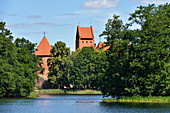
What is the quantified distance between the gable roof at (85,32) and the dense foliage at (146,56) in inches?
5008

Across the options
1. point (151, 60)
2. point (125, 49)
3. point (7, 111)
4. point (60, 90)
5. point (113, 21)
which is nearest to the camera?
point (7, 111)

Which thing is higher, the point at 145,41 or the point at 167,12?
the point at 167,12

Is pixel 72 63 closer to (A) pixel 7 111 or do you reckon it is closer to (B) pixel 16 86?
(B) pixel 16 86

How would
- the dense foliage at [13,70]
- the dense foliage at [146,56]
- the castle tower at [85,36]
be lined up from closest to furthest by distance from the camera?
1. the dense foliage at [146,56]
2. the dense foliage at [13,70]
3. the castle tower at [85,36]

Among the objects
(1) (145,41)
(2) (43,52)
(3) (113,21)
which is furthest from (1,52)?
(2) (43,52)

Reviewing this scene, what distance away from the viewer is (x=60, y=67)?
361ft

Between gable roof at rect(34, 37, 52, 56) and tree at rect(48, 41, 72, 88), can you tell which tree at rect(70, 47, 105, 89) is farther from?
gable roof at rect(34, 37, 52, 56)

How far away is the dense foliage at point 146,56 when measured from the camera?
174 feet

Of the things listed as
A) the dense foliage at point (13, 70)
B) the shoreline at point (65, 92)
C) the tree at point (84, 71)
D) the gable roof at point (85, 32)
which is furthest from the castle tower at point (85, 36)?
the dense foliage at point (13, 70)

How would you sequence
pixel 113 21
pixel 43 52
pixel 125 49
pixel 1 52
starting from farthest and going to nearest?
pixel 43 52 → pixel 1 52 → pixel 113 21 → pixel 125 49

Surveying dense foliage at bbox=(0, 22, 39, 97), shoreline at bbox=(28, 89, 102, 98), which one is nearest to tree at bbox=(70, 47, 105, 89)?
shoreline at bbox=(28, 89, 102, 98)

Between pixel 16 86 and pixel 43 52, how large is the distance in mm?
70965

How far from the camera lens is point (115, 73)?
61.3m

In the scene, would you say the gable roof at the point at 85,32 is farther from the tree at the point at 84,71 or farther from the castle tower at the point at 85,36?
the tree at the point at 84,71
